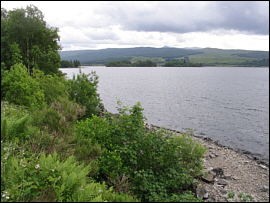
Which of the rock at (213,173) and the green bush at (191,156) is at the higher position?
the green bush at (191,156)

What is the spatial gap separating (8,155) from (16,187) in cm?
129

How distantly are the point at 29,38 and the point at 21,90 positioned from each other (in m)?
14.8

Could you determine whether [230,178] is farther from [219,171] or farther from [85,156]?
[85,156]

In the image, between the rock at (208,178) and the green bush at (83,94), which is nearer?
the rock at (208,178)

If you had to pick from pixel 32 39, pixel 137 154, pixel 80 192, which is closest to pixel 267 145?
pixel 137 154

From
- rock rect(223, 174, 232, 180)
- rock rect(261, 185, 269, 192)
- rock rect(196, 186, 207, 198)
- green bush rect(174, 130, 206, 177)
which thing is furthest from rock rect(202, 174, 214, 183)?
rock rect(261, 185, 269, 192)

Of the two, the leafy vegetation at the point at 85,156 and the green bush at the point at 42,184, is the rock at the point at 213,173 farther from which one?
the green bush at the point at 42,184

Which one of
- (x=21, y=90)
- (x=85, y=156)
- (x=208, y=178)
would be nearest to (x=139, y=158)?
(x=85, y=156)

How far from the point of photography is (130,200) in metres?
4.72

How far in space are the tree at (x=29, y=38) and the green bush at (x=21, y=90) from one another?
31.6ft

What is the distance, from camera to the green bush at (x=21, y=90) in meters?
13.1

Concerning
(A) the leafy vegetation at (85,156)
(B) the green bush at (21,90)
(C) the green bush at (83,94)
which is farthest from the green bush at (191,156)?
(B) the green bush at (21,90)

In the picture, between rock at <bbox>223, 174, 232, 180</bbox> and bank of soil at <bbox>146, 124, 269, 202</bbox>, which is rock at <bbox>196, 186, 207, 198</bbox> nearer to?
bank of soil at <bbox>146, 124, 269, 202</bbox>

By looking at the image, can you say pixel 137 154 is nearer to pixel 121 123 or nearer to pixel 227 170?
pixel 121 123
